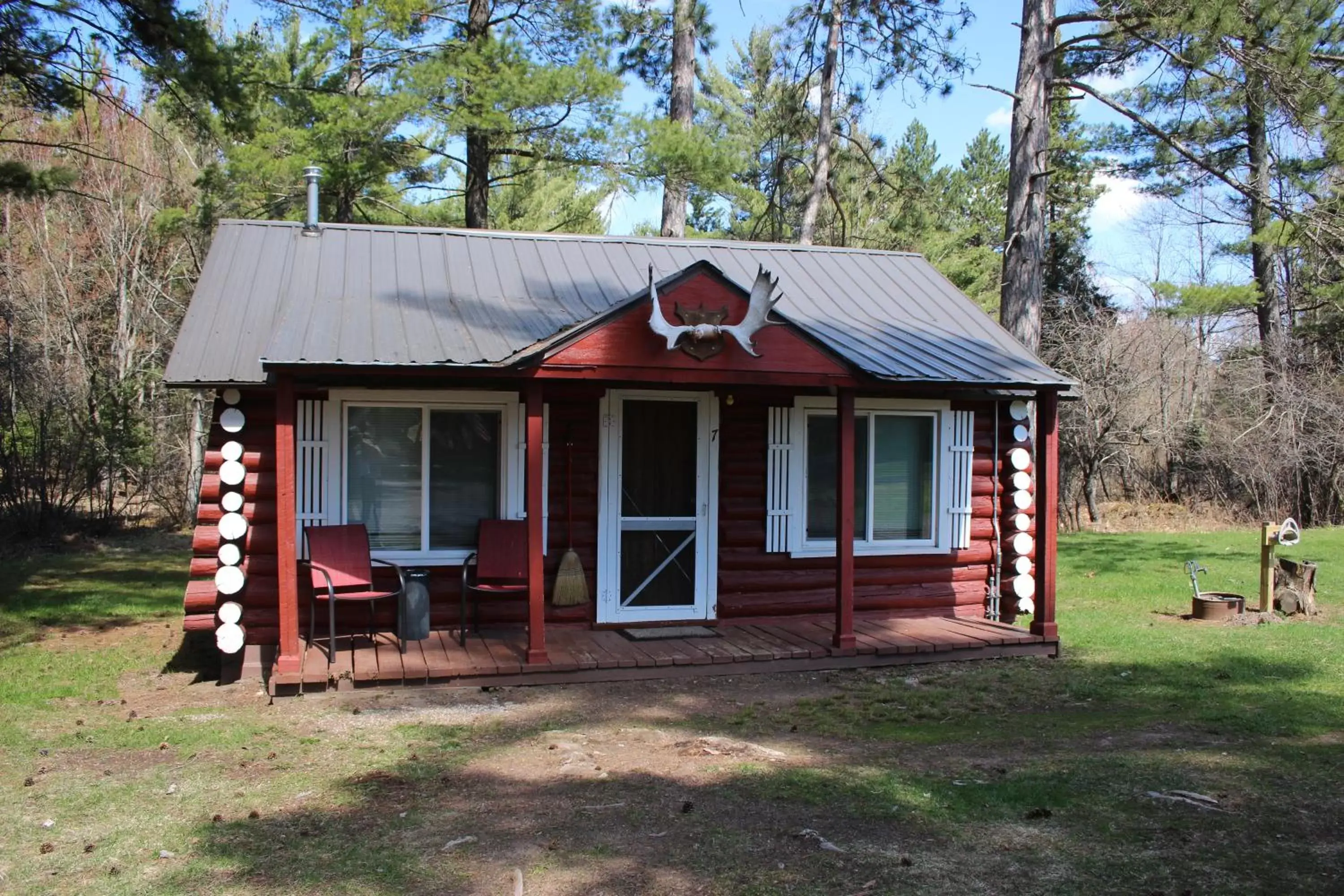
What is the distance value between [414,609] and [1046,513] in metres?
4.98

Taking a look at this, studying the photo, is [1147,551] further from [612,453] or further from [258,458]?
[258,458]

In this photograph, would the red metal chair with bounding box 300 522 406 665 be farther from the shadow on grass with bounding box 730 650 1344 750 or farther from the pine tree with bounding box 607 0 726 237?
the pine tree with bounding box 607 0 726 237

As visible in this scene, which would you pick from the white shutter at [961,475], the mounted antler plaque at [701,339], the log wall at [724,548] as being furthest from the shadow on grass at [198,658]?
the white shutter at [961,475]

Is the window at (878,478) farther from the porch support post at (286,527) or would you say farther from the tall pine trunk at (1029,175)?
the tall pine trunk at (1029,175)

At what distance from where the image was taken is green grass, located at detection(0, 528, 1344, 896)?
438cm

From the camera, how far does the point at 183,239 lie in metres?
20.2

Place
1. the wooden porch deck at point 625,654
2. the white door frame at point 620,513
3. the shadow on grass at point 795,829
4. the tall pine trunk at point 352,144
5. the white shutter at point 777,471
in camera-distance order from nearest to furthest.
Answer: the shadow on grass at point 795,829
the wooden porch deck at point 625,654
the white door frame at point 620,513
the white shutter at point 777,471
the tall pine trunk at point 352,144

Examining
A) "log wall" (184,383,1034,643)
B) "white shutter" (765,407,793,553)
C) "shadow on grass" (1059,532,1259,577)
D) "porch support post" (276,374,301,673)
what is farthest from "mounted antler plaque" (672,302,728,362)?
"shadow on grass" (1059,532,1259,577)

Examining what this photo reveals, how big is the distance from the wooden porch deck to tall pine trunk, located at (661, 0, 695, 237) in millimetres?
9109

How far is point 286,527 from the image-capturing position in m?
7.40

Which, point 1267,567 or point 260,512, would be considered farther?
point 1267,567

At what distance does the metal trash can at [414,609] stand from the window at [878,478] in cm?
293

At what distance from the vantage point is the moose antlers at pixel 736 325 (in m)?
7.62

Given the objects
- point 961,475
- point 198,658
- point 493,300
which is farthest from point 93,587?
point 961,475
